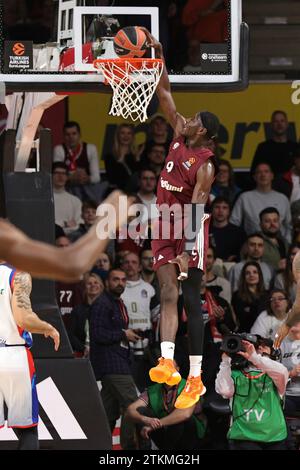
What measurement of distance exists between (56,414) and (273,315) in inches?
111

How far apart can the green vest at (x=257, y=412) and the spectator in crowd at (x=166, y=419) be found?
0.68m

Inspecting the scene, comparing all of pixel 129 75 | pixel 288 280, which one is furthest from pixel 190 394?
pixel 288 280

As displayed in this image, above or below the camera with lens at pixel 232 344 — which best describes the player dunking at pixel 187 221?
above

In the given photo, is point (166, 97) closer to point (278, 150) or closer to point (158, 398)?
point (158, 398)

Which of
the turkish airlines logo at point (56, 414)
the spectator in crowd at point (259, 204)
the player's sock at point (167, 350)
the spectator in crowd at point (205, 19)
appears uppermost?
the spectator in crowd at point (205, 19)

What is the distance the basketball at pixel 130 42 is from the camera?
1018cm

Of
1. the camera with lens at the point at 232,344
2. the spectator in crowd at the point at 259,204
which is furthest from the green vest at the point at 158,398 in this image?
the spectator in crowd at the point at 259,204

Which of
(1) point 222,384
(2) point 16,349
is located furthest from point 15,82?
(1) point 222,384

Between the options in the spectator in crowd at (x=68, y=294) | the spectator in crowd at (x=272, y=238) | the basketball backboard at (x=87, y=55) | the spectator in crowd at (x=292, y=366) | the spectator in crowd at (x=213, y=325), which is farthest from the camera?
the spectator in crowd at (x=272, y=238)

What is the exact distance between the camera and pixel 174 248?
10.4 metres

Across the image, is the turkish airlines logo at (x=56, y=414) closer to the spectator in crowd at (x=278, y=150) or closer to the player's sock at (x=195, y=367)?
the player's sock at (x=195, y=367)

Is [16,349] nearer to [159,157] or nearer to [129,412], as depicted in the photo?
[129,412]

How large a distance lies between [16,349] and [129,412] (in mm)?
2360

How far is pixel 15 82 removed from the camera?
424 inches
